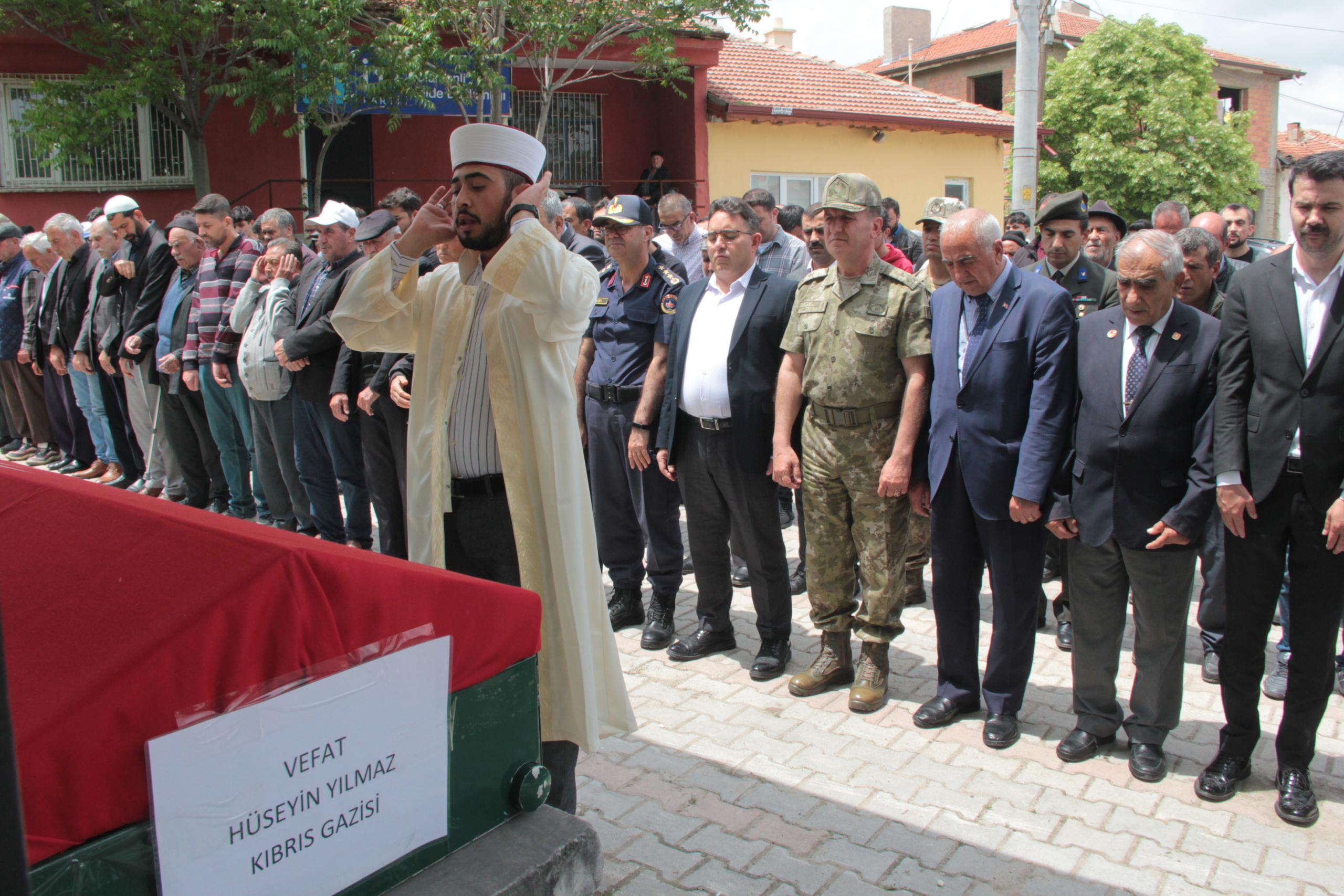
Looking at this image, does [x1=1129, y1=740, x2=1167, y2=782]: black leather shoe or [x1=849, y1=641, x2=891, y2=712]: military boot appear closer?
[x1=1129, y1=740, x2=1167, y2=782]: black leather shoe

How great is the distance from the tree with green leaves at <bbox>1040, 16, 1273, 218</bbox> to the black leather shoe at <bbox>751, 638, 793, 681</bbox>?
28.8 metres

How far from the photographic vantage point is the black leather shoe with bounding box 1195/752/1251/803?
11.8 feet

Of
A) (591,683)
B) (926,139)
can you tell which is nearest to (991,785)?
(591,683)

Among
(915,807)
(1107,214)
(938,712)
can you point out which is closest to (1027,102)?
(1107,214)

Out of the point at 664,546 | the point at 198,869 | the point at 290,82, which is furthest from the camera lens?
the point at 290,82

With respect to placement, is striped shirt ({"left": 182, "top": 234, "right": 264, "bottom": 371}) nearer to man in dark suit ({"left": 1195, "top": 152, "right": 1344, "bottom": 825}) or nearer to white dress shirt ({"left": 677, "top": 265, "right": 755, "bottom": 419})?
white dress shirt ({"left": 677, "top": 265, "right": 755, "bottom": 419})

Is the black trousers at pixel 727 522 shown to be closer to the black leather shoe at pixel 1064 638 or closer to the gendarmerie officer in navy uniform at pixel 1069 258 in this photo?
the black leather shoe at pixel 1064 638

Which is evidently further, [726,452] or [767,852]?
[726,452]

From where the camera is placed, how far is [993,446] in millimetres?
3979

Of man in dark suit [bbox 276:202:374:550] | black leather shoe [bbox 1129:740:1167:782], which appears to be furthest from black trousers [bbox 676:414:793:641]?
man in dark suit [bbox 276:202:374:550]

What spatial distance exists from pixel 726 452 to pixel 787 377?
1.67ft

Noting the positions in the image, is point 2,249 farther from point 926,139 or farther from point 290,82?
point 926,139

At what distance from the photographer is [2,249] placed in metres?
10.5

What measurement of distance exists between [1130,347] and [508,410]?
7.84 ft
